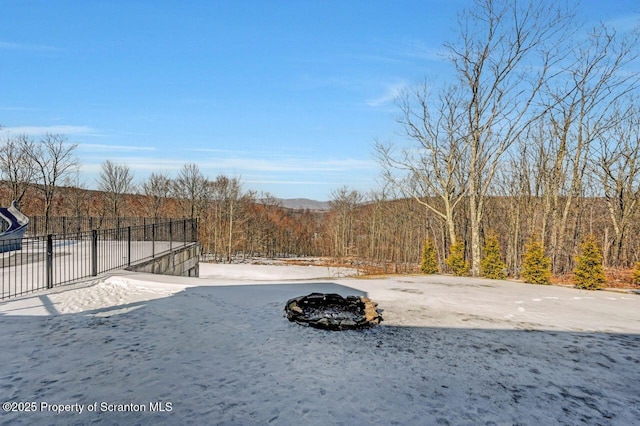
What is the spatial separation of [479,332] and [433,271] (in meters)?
11.1

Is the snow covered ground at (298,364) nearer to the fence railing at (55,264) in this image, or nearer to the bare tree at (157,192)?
the fence railing at (55,264)

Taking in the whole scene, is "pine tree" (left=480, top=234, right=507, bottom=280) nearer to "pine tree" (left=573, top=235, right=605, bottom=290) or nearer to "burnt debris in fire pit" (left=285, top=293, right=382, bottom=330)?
"pine tree" (left=573, top=235, right=605, bottom=290)

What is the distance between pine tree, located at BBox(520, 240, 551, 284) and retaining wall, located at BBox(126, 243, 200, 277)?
1368 cm

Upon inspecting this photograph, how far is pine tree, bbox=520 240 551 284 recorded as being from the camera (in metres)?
11.8

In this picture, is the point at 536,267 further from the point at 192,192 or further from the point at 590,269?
the point at 192,192

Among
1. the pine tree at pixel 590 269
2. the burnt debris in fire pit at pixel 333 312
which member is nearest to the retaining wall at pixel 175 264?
the burnt debris in fire pit at pixel 333 312

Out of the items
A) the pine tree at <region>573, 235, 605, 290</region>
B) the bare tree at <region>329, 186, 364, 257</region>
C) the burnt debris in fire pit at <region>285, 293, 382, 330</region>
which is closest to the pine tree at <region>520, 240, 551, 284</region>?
the pine tree at <region>573, 235, 605, 290</region>

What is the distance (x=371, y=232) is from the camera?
128ft

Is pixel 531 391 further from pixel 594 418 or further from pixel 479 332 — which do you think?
pixel 479 332

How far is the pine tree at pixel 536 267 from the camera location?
11.8 metres

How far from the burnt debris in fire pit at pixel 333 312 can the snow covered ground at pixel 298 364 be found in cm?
24

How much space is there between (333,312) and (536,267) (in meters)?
9.14

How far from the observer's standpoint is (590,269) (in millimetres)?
10773

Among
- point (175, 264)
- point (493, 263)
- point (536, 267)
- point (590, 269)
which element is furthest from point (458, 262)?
point (175, 264)
